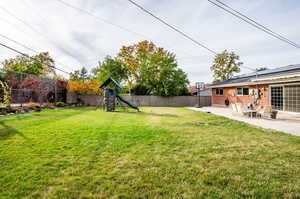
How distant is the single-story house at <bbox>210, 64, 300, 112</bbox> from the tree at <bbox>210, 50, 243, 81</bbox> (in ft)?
34.8

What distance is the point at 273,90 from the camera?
11398 mm

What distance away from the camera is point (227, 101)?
16734 millimetres

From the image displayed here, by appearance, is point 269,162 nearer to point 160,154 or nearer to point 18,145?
point 160,154

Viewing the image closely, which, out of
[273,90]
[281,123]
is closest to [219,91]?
[273,90]

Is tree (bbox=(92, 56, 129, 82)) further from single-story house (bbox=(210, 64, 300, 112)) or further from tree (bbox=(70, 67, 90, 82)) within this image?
single-story house (bbox=(210, 64, 300, 112))

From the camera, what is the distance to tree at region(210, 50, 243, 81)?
2561 cm

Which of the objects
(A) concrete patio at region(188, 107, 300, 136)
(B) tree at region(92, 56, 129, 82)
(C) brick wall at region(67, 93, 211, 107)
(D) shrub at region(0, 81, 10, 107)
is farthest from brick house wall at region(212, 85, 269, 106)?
(D) shrub at region(0, 81, 10, 107)

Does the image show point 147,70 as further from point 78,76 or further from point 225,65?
point 78,76

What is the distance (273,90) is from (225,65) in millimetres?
16116

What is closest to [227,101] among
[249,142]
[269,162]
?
[249,142]

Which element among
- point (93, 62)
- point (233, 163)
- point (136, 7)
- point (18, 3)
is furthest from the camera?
point (93, 62)

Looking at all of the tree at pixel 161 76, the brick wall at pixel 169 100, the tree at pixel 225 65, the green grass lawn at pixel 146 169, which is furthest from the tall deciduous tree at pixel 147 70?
the green grass lawn at pixel 146 169

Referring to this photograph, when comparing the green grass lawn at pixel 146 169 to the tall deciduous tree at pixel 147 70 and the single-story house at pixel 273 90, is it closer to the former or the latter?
the single-story house at pixel 273 90

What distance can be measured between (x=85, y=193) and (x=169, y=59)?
21.1 meters
